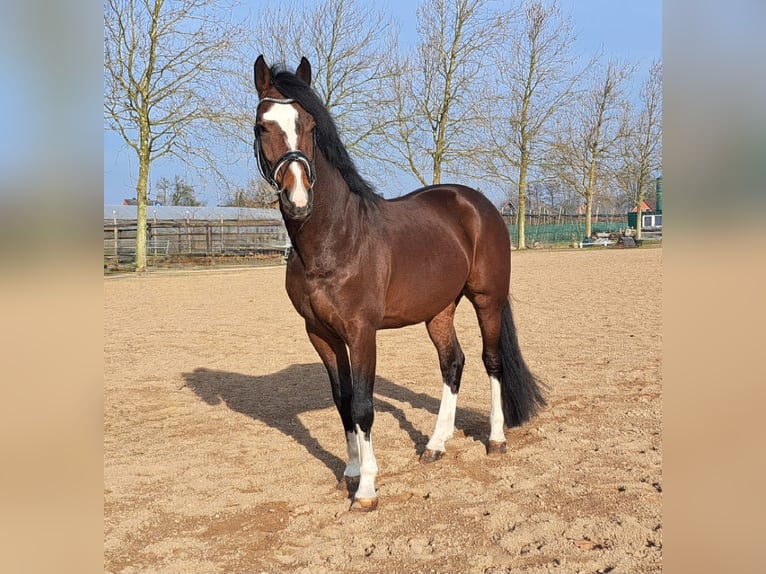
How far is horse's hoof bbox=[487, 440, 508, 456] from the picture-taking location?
13.2ft

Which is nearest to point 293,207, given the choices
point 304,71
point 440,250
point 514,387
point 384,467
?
point 304,71

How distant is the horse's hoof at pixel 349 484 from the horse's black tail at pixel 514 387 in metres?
1.39

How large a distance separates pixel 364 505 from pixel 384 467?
2.28 ft

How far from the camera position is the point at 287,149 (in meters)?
2.84

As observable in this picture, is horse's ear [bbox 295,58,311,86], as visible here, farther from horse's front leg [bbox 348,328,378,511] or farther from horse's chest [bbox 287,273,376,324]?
horse's front leg [bbox 348,328,378,511]

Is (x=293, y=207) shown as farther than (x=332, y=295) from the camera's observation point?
No

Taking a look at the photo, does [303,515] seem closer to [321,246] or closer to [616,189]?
[321,246]

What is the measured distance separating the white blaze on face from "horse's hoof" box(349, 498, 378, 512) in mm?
1565

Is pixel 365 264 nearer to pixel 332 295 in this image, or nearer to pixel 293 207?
pixel 332 295

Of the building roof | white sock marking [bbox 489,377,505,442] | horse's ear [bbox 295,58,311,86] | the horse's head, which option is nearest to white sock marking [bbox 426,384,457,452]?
white sock marking [bbox 489,377,505,442]

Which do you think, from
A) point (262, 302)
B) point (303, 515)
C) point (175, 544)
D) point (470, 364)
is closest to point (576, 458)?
point (303, 515)

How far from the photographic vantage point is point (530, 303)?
460 inches

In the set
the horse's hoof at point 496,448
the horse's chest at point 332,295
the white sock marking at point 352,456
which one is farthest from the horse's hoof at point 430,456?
the horse's chest at point 332,295
